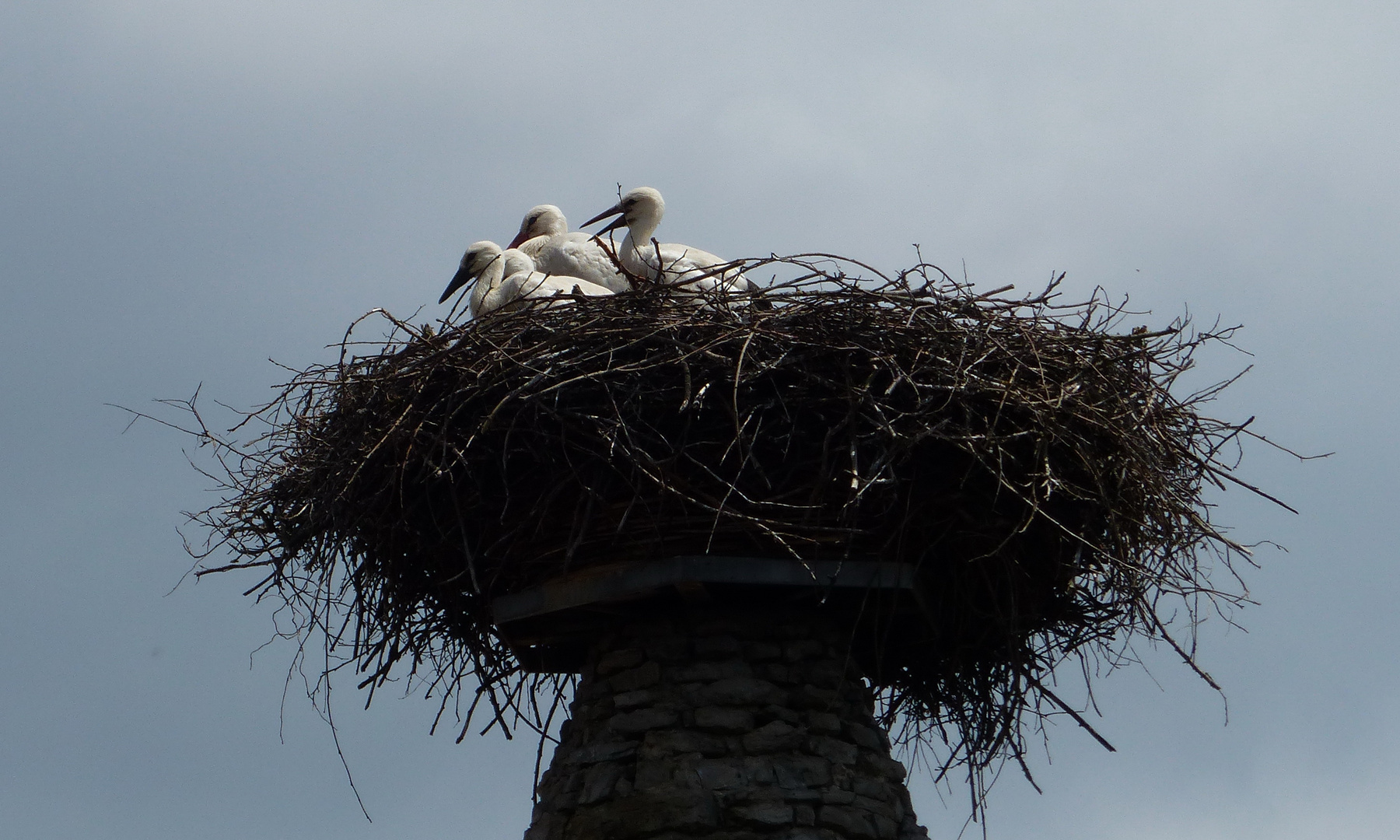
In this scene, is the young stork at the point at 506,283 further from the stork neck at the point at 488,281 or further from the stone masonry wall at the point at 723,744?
the stone masonry wall at the point at 723,744

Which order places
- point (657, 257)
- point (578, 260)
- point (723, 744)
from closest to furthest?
point (723, 744) < point (657, 257) < point (578, 260)

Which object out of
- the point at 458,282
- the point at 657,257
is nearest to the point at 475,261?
the point at 458,282

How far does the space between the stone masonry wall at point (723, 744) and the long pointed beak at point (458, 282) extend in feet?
11.2

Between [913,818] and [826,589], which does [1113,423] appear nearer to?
[826,589]

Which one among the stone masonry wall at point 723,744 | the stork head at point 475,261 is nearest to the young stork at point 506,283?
the stork head at point 475,261

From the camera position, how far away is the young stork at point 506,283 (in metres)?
6.45

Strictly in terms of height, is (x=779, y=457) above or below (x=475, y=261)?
below

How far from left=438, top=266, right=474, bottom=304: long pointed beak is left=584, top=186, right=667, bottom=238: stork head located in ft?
2.38

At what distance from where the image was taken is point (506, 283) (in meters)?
7.62

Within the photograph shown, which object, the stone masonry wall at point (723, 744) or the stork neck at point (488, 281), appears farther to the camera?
the stork neck at point (488, 281)

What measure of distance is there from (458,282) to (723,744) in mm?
4071

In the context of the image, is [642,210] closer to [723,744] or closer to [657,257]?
[657,257]

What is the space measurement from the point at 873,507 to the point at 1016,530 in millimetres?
521

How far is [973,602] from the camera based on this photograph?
19.9 ft
